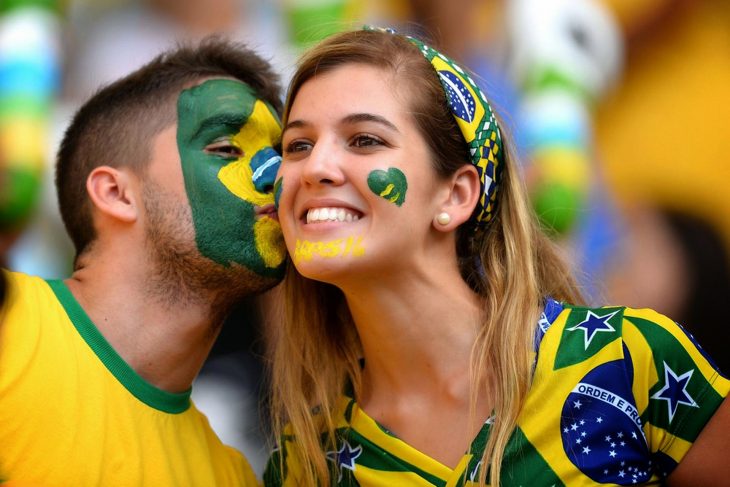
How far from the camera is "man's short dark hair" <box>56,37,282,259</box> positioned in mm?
3340

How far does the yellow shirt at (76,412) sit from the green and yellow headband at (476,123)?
46.0 inches

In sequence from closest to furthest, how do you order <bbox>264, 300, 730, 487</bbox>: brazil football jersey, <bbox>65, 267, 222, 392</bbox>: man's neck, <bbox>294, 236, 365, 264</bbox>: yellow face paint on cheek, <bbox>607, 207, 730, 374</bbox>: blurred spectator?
1. <bbox>264, 300, 730, 487</bbox>: brazil football jersey
2. <bbox>294, 236, 365, 264</bbox>: yellow face paint on cheek
3. <bbox>65, 267, 222, 392</bbox>: man's neck
4. <bbox>607, 207, 730, 374</bbox>: blurred spectator

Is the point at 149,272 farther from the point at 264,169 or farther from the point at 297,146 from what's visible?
the point at 297,146

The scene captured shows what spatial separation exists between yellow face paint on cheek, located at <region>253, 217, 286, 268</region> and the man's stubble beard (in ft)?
0.22

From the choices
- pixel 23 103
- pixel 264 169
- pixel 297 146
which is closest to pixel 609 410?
pixel 297 146

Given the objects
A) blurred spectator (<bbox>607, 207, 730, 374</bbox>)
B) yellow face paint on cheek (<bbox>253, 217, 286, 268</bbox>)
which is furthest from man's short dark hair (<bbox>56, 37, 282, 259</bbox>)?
blurred spectator (<bbox>607, 207, 730, 374</bbox>)

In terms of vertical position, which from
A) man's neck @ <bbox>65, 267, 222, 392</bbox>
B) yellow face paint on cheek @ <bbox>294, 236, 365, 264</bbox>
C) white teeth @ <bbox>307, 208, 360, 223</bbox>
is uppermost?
white teeth @ <bbox>307, 208, 360, 223</bbox>

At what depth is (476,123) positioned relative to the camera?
9.62 feet

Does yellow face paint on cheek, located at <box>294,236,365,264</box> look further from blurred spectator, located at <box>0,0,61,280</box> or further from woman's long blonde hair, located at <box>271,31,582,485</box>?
blurred spectator, located at <box>0,0,61,280</box>

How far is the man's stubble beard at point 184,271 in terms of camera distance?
10.3 feet

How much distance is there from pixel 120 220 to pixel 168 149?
0.94 feet

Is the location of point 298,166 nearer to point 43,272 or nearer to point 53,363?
point 53,363

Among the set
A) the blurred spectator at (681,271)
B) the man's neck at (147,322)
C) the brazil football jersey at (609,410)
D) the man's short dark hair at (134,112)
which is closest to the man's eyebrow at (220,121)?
the man's short dark hair at (134,112)

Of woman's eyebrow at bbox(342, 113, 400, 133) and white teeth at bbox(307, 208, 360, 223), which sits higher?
woman's eyebrow at bbox(342, 113, 400, 133)
